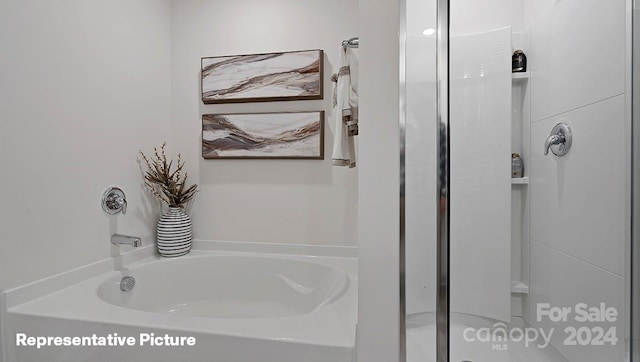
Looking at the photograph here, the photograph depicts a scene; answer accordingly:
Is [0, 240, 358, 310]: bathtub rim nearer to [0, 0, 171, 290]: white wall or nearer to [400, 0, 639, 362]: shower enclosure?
[0, 0, 171, 290]: white wall

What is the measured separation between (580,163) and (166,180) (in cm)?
198

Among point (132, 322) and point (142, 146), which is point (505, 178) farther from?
point (142, 146)

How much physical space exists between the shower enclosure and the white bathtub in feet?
1.35

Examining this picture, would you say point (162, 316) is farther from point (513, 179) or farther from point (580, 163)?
point (580, 163)

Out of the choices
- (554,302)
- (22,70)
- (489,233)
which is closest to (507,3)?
(489,233)

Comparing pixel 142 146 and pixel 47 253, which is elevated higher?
pixel 142 146

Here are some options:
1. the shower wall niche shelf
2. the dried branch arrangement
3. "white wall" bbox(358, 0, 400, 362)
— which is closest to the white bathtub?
"white wall" bbox(358, 0, 400, 362)

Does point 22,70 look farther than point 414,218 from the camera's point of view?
Yes

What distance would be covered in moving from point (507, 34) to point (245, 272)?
68.3 inches

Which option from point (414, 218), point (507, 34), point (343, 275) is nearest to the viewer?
point (507, 34)

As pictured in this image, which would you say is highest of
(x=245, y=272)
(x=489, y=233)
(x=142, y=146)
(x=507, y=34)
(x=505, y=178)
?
(x=507, y=34)

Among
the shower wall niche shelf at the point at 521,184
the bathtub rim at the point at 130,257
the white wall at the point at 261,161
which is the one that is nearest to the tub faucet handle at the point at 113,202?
the bathtub rim at the point at 130,257

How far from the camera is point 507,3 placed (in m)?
0.80

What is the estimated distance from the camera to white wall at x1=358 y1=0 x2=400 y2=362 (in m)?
0.96
